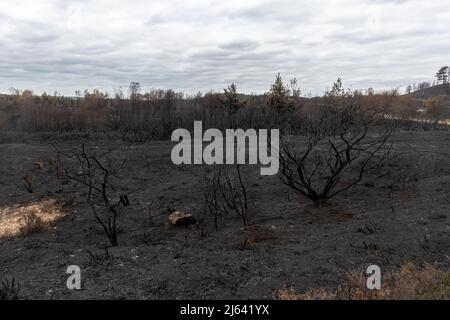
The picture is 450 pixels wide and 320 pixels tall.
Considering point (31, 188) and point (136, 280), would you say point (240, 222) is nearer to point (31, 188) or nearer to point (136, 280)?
point (136, 280)

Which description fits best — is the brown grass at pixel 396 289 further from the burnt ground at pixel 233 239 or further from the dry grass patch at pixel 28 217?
the dry grass patch at pixel 28 217

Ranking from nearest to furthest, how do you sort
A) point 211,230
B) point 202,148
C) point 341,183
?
point 211,230
point 341,183
point 202,148

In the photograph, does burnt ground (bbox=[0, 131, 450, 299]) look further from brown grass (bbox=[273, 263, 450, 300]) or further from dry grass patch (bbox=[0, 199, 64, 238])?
brown grass (bbox=[273, 263, 450, 300])

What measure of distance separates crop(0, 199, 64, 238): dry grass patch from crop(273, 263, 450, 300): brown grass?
6220 mm

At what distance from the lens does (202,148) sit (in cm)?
1562

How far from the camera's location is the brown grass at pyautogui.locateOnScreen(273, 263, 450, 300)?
14.9 feet

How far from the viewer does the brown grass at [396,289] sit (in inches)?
178

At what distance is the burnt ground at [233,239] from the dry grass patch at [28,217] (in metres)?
0.09

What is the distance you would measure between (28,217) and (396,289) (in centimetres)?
808

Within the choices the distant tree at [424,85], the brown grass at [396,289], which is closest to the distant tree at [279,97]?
the brown grass at [396,289]

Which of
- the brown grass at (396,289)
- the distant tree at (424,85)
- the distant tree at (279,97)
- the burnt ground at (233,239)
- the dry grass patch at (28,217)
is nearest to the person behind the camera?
the brown grass at (396,289)

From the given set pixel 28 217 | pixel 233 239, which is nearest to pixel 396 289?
pixel 233 239
